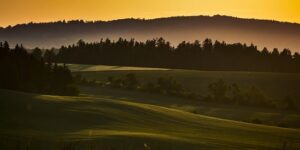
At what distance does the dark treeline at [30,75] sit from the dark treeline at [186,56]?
3554 inches

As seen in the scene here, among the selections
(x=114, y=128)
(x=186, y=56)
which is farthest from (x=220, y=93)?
(x=186, y=56)

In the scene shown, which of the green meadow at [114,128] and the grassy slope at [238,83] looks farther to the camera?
the grassy slope at [238,83]

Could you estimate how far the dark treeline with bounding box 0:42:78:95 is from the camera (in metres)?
83.9

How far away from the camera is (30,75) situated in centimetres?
8712

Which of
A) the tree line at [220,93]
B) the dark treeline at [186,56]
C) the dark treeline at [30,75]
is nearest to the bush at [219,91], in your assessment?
the tree line at [220,93]

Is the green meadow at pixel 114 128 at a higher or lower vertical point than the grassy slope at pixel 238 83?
higher

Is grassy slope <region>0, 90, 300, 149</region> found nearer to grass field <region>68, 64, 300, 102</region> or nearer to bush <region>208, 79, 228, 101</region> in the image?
bush <region>208, 79, 228, 101</region>

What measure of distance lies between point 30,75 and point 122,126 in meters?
38.6

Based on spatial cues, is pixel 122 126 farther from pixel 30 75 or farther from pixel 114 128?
pixel 30 75

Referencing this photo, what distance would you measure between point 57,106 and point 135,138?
15.3 metres

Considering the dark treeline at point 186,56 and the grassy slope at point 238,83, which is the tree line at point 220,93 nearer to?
the grassy slope at point 238,83

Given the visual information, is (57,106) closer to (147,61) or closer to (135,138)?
(135,138)

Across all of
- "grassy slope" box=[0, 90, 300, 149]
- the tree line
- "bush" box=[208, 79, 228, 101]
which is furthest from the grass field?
"grassy slope" box=[0, 90, 300, 149]

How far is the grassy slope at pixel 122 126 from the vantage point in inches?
1692
